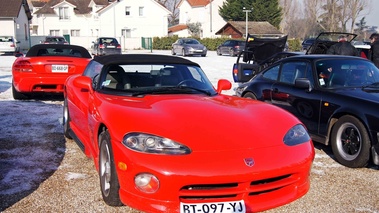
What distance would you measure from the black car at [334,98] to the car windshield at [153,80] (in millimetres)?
1755

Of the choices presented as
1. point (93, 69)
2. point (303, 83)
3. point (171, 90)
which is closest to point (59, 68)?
point (93, 69)

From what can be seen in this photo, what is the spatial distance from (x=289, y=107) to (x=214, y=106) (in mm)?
2554

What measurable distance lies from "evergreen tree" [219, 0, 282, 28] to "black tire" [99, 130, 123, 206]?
2324 inches

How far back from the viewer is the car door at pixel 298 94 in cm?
575

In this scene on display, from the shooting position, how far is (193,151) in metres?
3.19

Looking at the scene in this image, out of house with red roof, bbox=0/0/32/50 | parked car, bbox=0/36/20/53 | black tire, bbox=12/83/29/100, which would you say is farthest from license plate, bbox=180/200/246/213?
house with red roof, bbox=0/0/32/50

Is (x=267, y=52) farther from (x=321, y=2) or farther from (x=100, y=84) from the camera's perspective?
(x=321, y=2)

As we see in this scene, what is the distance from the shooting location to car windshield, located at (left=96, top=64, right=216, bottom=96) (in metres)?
4.43

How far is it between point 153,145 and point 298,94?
341 centimetres

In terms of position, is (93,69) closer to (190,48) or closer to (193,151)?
(193,151)

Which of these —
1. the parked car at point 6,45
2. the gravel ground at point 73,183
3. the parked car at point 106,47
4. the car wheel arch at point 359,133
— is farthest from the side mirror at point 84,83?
the parked car at point 6,45

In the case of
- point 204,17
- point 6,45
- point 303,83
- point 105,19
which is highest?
point 204,17

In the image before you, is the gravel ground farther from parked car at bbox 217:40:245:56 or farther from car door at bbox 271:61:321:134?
parked car at bbox 217:40:245:56

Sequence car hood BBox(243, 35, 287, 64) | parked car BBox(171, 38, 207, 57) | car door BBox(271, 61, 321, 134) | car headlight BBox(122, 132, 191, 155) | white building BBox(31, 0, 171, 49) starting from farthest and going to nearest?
white building BBox(31, 0, 171, 49) → parked car BBox(171, 38, 207, 57) → car hood BBox(243, 35, 287, 64) → car door BBox(271, 61, 321, 134) → car headlight BBox(122, 132, 191, 155)
